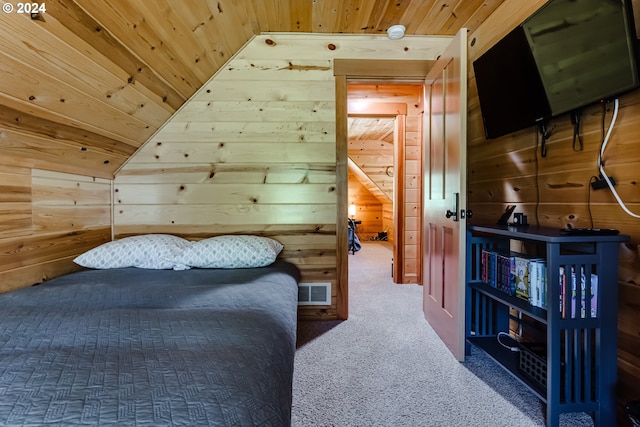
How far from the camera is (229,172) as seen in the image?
90.9 inches

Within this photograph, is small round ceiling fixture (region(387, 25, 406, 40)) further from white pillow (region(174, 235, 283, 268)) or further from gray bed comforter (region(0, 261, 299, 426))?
gray bed comforter (region(0, 261, 299, 426))

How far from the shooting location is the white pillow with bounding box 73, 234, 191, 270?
6.14 ft

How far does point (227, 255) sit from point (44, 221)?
1087 mm

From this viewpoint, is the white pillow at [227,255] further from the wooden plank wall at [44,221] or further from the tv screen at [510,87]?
the tv screen at [510,87]

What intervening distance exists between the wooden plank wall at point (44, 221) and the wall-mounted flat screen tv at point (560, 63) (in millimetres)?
2762

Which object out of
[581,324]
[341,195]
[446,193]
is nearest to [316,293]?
[341,195]

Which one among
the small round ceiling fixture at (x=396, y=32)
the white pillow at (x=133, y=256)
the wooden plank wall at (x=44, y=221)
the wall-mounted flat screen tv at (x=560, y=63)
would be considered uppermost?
the small round ceiling fixture at (x=396, y=32)

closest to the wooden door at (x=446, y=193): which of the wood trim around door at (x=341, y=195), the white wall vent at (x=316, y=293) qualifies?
the wood trim around door at (x=341, y=195)

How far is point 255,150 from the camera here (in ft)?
7.58

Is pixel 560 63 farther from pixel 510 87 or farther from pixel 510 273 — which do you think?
pixel 510 273

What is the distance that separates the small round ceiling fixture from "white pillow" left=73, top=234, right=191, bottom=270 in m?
2.18

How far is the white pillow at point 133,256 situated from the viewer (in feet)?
6.14

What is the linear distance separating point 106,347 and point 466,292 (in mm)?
1836

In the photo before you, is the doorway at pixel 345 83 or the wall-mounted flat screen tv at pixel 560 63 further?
the doorway at pixel 345 83
